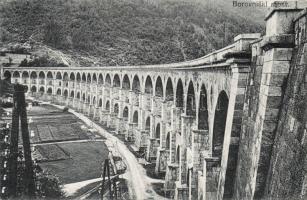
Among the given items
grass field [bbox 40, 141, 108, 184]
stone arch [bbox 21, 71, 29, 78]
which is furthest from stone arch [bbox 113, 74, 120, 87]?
stone arch [bbox 21, 71, 29, 78]

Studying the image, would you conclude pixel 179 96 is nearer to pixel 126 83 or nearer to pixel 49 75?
pixel 126 83

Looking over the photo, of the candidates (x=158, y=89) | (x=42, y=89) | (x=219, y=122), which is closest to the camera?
(x=219, y=122)

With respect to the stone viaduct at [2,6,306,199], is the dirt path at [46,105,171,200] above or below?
below

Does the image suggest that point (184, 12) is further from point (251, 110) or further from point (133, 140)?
point (251, 110)

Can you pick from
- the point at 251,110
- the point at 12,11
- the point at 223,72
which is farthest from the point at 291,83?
the point at 12,11

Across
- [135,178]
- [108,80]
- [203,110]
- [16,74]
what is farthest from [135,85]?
[16,74]

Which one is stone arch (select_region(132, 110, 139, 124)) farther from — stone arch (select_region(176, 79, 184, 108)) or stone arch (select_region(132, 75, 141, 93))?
stone arch (select_region(176, 79, 184, 108))
